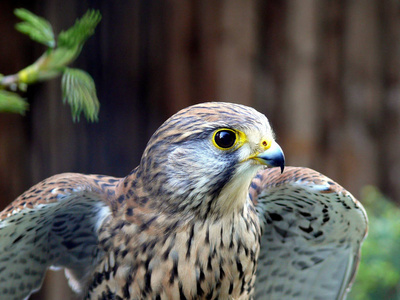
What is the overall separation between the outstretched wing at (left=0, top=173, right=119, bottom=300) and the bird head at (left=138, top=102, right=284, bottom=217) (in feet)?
1.21

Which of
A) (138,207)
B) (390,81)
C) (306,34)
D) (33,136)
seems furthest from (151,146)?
(390,81)

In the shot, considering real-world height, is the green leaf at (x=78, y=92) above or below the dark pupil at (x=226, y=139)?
above

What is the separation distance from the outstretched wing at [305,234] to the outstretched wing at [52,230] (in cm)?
69

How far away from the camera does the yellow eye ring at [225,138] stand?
86.0 inches

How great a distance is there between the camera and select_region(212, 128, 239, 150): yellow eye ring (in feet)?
7.16

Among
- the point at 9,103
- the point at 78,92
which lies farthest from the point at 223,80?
the point at 9,103

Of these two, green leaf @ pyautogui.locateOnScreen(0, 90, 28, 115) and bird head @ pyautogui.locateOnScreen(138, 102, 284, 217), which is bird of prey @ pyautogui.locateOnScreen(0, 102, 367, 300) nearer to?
bird head @ pyautogui.locateOnScreen(138, 102, 284, 217)

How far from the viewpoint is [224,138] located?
2184 millimetres

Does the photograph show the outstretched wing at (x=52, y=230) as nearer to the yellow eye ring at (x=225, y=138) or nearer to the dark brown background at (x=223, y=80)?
the yellow eye ring at (x=225, y=138)

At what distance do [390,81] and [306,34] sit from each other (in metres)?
0.80

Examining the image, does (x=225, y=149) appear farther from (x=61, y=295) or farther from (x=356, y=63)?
(x=356, y=63)

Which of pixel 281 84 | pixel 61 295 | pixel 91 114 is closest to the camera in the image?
pixel 91 114

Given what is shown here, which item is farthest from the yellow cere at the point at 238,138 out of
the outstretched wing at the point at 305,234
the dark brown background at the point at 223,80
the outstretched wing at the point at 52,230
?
the dark brown background at the point at 223,80

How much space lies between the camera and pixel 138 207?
2.39 meters
